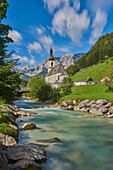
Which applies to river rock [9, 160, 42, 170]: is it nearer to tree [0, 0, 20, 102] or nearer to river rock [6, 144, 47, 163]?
river rock [6, 144, 47, 163]

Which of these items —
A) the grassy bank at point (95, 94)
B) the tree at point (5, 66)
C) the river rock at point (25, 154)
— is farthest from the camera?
the grassy bank at point (95, 94)

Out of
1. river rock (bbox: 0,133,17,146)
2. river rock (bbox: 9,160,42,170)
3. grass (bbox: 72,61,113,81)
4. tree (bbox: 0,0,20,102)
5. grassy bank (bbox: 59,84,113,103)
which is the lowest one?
river rock (bbox: 9,160,42,170)

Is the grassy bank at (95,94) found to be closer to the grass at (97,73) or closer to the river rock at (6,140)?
the river rock at (6,140)

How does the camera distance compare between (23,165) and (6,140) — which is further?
(6,140)

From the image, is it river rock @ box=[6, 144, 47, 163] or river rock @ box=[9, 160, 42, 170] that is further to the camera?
river rock @ box=[6, 144, 47, 163]

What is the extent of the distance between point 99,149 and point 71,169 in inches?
132

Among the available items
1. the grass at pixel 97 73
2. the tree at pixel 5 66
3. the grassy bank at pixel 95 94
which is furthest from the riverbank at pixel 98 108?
the grass at pixel 97 73

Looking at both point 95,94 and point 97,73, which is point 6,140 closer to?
point 95,94

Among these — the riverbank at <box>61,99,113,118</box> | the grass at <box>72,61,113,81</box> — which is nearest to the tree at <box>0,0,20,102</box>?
the riverbank at <box>61,99,113,118</box>

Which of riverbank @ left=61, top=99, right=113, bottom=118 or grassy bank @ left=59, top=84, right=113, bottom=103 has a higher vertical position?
grassy bank @ left=59, top=84, right=113, bottom=103

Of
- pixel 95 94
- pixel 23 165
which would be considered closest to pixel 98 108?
pixel 95 94

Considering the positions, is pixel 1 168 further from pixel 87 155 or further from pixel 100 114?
pixel 100 114

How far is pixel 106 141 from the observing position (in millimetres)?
10664

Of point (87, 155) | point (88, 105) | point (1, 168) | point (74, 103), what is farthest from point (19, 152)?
point (74, 103)
